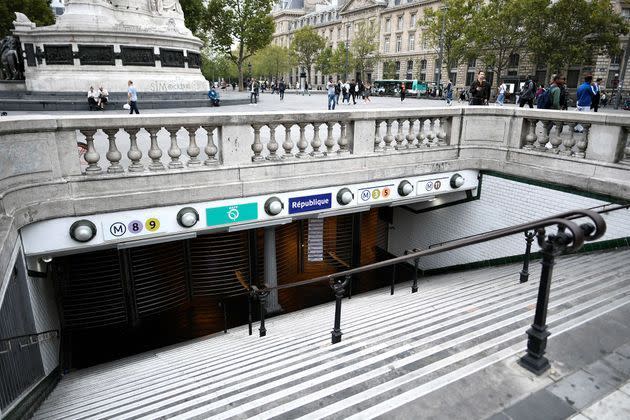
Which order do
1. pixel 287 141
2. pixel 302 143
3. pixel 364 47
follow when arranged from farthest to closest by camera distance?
pixel 364 47 < pixel 302 143 < pixel 287 141

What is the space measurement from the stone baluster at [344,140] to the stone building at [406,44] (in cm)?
4501

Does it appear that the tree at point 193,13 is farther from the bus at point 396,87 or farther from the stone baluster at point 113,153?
the stone baluster at point 113,153

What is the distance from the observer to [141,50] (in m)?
20.1

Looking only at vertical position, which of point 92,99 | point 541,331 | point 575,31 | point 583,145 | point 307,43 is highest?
point 307,43

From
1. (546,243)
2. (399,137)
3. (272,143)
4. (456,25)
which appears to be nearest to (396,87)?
(456,25)

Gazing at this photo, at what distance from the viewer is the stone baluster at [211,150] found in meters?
6.76

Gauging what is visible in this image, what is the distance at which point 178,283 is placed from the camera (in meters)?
10.1

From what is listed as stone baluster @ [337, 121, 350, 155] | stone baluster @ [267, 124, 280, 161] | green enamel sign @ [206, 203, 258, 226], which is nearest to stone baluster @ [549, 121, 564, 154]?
stone baluster @ [337, 121, 350, 155]

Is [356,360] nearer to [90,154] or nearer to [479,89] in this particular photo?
[90,154]

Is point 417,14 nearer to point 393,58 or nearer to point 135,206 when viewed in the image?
point 393,58

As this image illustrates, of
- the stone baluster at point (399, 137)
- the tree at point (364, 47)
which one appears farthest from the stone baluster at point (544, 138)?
the tree at point (364, 47)

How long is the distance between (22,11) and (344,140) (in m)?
42.7

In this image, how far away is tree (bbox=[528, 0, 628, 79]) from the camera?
4053 cm

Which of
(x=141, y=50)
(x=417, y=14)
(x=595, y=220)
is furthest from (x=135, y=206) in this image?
(x=417, y=14)
